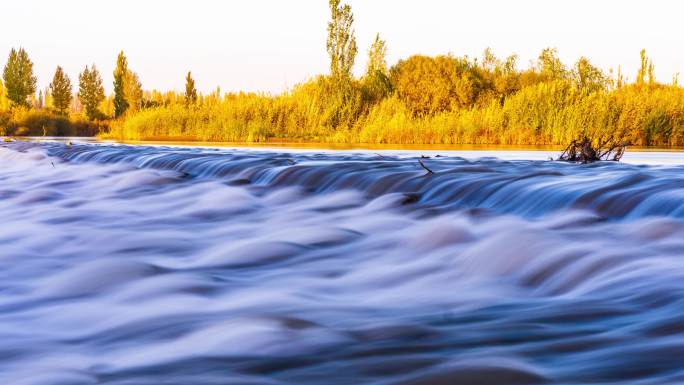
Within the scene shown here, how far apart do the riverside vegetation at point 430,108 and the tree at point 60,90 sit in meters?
39.2

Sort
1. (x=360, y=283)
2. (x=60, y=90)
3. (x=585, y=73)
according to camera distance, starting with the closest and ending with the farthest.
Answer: (x=360, y=283), (x=585, y=73), (x=60, y=90)

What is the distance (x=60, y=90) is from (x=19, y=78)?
3.95 m

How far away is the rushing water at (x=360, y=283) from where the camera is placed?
83.5 inches

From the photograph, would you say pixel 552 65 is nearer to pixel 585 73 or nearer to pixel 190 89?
pixel 585 73

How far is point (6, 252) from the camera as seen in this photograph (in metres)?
4.27

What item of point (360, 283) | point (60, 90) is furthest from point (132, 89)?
point (360, 283)

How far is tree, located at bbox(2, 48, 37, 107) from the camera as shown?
60406 millimetres

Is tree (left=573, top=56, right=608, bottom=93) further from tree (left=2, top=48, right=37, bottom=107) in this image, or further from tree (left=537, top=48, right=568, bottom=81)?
tree (left=2, top=48, right=37, bottom=107)

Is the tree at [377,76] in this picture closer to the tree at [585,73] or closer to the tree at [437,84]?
the tree at [437,84]

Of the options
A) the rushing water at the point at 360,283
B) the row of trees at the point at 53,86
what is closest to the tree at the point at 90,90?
the row of trees at the point at 53,86

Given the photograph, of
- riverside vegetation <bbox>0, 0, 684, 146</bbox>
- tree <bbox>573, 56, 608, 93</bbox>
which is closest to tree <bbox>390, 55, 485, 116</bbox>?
riverside vegetation <bbox>0, 0, 684, 146</bbox>

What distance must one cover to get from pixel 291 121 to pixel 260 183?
14855 mm

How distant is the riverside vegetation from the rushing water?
4658 millimetres

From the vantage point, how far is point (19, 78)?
61094 mm
